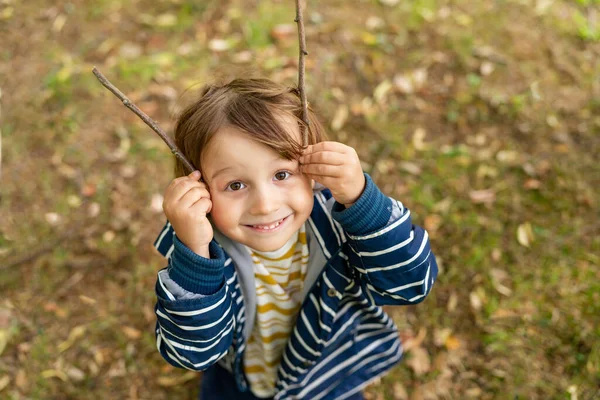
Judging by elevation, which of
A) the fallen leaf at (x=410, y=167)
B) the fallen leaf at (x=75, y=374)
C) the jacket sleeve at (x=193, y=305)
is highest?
the jacket sleeve at (x=193, y=305)

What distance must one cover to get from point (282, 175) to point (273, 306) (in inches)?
24.9

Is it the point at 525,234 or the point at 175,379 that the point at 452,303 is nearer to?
the point at 525,234

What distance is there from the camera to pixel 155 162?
3592 mm

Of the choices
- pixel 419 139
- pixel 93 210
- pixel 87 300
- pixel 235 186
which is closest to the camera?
pixel 235 186

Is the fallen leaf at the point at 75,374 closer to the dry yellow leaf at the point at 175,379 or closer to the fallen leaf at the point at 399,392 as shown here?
the dry yellow leaf at the point at 175,379

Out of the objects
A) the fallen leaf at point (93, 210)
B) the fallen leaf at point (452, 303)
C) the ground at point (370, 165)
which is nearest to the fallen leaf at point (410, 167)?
the ground at point (370, 165)

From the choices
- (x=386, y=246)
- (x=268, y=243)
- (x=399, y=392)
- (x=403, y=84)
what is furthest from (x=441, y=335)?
(x=403, y=84)

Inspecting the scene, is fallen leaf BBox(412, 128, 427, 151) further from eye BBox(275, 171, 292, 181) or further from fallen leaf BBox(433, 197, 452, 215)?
eye BBox(275, 171, 292, 181)

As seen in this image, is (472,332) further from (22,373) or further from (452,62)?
(22,373)

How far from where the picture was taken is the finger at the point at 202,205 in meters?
1.66

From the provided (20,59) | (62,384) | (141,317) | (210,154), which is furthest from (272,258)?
(20,59)

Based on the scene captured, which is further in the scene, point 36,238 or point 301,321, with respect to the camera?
point 36,238

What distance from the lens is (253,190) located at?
5.48 feet

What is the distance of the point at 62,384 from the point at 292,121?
6.53 feet
